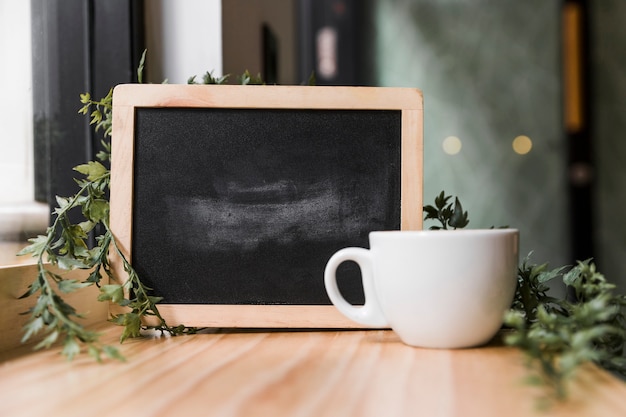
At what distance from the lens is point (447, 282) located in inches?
22.6

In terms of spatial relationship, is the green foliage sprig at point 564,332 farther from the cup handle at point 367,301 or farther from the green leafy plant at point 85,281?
the green leafy plant at point 85,281

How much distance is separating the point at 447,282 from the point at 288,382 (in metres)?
0.18

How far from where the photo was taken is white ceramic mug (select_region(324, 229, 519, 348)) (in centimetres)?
57

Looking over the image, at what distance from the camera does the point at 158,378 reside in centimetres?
50

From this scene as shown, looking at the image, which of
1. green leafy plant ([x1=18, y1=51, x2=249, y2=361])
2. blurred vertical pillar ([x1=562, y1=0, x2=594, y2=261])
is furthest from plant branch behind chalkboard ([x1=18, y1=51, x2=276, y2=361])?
blurred vertical pillar ([x1=562, y1=0, x2=594, y2=261])

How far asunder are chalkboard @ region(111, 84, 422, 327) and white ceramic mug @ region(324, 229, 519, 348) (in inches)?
4.7

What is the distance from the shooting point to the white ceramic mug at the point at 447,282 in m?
0.57

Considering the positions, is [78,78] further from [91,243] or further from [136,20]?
[91,243]

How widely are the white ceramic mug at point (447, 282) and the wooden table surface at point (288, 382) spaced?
2cm

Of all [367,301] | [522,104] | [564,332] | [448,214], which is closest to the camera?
[564,332]

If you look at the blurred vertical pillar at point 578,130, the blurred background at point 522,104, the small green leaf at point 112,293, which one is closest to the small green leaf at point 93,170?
the small green leaf at point 112,293

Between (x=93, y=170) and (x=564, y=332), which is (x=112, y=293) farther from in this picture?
(x=564, y=332)

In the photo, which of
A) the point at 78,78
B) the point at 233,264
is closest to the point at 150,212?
the point at 233,264

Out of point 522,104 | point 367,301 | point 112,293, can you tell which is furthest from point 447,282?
point 522,104
